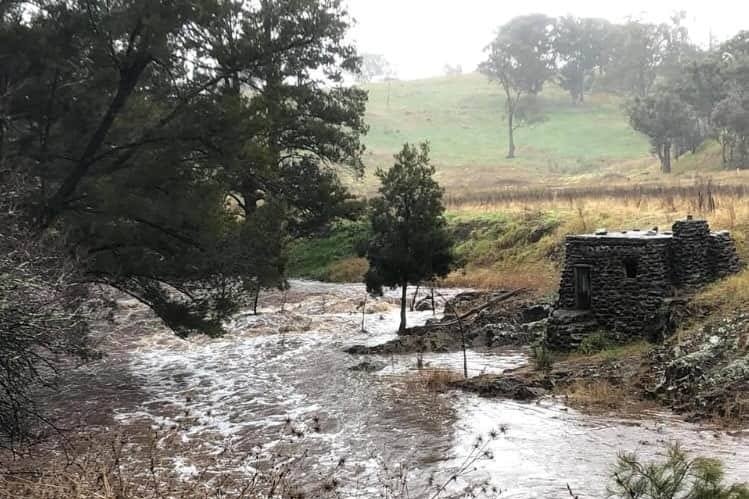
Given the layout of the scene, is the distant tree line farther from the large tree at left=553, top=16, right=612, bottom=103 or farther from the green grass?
the green grass

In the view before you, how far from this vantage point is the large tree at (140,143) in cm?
1750

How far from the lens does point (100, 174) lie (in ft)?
61.0

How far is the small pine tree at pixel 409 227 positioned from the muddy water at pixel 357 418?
293 centimetres

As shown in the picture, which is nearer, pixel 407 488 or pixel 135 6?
pixel 407 488

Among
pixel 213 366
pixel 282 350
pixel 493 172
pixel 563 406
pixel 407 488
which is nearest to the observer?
pixel 407 488

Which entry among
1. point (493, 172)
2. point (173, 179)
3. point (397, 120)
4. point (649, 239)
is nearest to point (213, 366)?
point (173, 179)

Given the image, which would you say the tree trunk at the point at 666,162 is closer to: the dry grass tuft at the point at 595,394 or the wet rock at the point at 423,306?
the wet rock at the point at 423,306

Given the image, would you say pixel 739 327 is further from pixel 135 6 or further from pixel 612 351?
pixel 135 6

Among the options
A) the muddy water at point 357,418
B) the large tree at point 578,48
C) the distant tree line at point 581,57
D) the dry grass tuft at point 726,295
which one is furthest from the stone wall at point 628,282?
the large tree at point 578,48

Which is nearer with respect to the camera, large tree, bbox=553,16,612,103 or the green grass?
the green grass

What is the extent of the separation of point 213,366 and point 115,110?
843 centimetres

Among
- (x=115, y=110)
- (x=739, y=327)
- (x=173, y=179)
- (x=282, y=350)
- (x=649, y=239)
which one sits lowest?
(x=282, y=350)

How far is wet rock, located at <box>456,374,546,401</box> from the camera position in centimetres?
1673

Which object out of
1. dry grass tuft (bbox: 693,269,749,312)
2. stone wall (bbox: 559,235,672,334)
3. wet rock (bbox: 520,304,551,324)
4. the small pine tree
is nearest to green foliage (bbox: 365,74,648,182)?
wet rock (bbox: 520,304,551,324)
